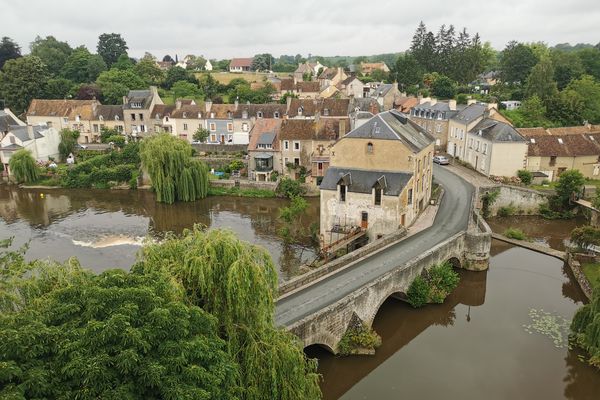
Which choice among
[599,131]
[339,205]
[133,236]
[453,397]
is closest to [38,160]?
[133,236]

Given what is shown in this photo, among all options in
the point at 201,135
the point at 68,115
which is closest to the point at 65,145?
the point at 68,115

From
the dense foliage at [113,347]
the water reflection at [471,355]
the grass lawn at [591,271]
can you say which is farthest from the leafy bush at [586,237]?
the dense foliage at [113,347]

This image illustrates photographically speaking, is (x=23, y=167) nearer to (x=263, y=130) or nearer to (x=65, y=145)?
(x=65, y=145)

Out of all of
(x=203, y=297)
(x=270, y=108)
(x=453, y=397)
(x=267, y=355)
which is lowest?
(x=453, y=397)

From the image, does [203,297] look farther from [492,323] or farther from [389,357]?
[492,323]

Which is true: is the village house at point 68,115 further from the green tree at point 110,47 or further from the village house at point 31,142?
the green tree at point 110,47

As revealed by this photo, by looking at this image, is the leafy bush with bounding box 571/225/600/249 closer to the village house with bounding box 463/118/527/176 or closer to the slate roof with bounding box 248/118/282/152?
the village house with bounding box 463/118/527/176
